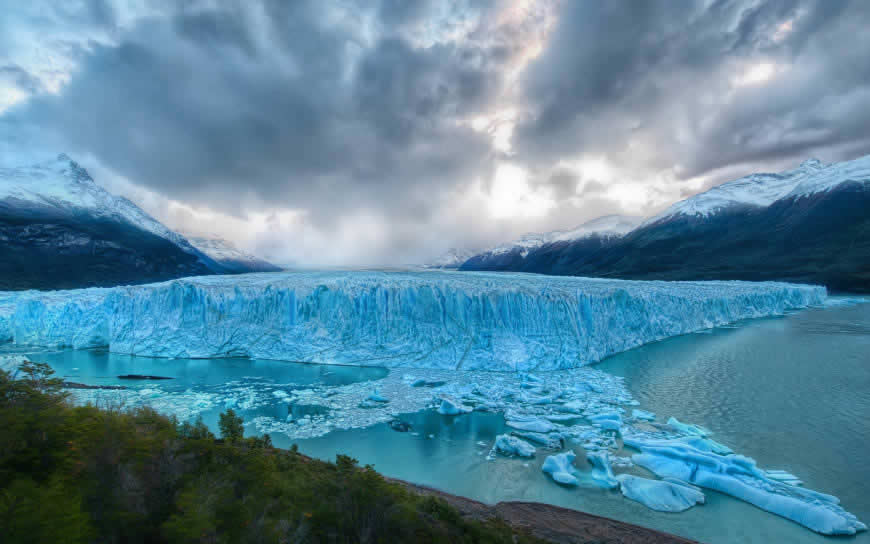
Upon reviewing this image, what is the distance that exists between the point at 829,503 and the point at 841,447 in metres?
2.87

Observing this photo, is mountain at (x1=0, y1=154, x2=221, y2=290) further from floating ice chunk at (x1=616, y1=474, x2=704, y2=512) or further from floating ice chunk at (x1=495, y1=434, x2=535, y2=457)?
floating ice chunk at (x1=616, y1=474, x2=704, y2=512)

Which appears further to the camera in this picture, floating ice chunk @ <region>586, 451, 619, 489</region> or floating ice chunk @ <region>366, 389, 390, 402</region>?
floating ice chunk @ <region>366, 389, 390, 402</region>

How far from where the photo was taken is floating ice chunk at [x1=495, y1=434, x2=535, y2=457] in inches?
282

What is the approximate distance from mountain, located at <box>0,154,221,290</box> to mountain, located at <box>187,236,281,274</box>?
1574 inches

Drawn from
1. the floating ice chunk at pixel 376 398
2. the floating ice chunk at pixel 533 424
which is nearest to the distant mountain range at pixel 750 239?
the floating ice chunk at pixel 533 424

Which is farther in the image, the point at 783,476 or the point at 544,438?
the point at 544,438

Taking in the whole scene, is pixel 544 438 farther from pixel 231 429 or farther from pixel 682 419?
pixel 231 429

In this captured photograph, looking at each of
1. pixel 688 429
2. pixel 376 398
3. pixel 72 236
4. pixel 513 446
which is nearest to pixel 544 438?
pixel 513 446

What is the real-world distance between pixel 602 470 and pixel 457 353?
762 cm

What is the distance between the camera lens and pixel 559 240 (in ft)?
412

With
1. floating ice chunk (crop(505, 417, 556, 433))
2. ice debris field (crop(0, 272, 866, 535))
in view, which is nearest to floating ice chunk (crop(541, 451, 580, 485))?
ice debris field (crop(0, 272, 866, 535))

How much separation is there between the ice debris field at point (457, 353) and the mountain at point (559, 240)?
9702 cm

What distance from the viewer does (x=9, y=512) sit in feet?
6.83

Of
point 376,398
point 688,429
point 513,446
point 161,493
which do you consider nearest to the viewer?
point 161,493
